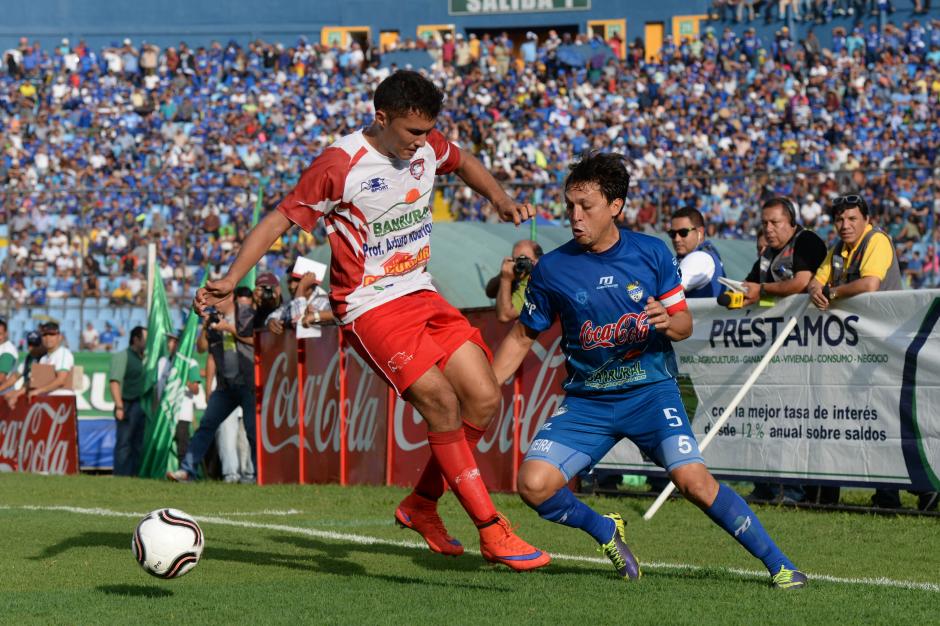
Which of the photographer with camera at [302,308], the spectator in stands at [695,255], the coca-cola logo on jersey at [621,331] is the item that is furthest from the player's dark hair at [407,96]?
the photographer with camera at [302,308]

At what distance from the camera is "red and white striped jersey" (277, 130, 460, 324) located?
6.12m

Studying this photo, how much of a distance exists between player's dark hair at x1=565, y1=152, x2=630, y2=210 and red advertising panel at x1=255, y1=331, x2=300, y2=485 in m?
7.79

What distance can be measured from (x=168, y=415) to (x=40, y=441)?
2637mm

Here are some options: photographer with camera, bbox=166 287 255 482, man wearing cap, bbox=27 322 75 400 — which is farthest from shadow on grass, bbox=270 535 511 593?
man wearing cap, bbox=27 322 75 400

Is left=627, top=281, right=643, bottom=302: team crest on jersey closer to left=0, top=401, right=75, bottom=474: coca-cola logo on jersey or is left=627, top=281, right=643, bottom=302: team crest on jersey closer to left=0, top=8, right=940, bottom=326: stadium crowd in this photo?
left=0, top=401, right=75, bottom=474: coca-cola logo on jersey

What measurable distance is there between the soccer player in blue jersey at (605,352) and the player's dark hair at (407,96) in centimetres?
73

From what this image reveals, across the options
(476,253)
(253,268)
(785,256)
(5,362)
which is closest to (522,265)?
(785,256)

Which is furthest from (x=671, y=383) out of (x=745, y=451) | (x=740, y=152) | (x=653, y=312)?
(x=740, y=152)

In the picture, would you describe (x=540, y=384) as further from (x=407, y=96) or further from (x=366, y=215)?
(x=407, y=96)

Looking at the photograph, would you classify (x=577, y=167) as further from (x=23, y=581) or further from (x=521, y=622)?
(x=23, y=581)

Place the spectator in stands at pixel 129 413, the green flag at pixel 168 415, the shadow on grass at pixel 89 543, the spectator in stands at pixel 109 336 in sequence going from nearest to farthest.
Answer: the shadow on grass at pixel 89 543, the green flag at pixel 168 415, the spectator in stands at pixel 129 413, the spectator in stands at pixel 109 336

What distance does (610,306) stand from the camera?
596 centimetres

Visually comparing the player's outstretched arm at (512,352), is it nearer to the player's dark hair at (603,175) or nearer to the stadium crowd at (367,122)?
the player's dark hair at (603,175)

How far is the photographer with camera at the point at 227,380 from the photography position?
46.0 feet
